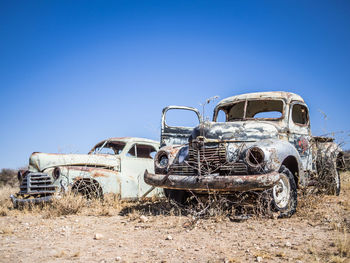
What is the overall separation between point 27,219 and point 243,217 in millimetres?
3484

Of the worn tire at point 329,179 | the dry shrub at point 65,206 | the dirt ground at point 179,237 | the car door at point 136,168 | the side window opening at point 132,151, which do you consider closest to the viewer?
the dirt ground at point 179,237

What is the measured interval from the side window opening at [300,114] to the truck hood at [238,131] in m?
1.01

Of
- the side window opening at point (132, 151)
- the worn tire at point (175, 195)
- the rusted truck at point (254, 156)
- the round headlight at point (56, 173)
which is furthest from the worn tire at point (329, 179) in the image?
the round headlight at point (56, 173)

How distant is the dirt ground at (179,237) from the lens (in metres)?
2.93

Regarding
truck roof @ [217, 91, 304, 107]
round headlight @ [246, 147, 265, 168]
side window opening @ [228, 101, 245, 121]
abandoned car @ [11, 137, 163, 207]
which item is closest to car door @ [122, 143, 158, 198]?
abandoned car @ [11, 137, 163, 207]

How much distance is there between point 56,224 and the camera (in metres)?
4.56

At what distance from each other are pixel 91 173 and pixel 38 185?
3.20 ft

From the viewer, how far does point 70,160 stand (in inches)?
247

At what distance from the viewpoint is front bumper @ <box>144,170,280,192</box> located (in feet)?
13.0

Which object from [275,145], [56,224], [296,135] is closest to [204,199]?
[275,145]

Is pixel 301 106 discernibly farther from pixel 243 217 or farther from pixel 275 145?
pixel 243 217

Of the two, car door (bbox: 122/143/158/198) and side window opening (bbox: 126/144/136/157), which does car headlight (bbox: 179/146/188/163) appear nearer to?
car door (bbox: 122/143/158/198)

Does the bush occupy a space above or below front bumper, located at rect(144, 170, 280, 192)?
below

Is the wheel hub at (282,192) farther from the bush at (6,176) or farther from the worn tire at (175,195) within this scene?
the bush at (6,176)
